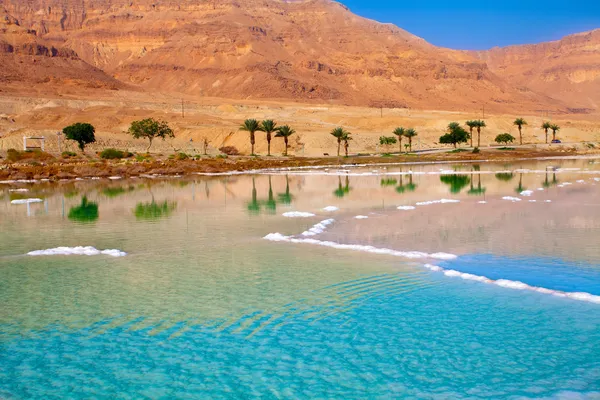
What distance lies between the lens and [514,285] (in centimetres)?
1129

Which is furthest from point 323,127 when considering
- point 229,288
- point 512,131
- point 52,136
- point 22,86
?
point 229,288

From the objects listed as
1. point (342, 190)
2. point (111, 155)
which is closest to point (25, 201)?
point (342, 190)

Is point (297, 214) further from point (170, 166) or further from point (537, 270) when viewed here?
point (170, 166)

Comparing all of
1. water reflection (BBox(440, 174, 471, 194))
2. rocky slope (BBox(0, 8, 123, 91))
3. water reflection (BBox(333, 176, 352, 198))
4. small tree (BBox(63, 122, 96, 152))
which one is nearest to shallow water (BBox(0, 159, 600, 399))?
water reflection (BBox(333, 176, 352, 198))

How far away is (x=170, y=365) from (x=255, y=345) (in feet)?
4.10

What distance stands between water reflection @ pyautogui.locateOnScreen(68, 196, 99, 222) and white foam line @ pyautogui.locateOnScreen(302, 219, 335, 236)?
27.3 ft

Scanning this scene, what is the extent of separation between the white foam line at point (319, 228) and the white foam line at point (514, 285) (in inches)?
204

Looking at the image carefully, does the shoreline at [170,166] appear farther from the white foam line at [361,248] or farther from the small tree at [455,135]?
the white foam line at [361,248]

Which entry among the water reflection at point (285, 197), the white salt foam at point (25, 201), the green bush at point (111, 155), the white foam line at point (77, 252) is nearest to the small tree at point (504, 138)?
the green bush at point (111, 155)

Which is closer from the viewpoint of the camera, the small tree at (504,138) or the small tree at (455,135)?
the small tree at (455,135)

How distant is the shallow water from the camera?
754 cm

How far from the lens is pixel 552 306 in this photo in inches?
396

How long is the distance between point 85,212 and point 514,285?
704 inches

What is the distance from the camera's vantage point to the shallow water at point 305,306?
7.54 metres
